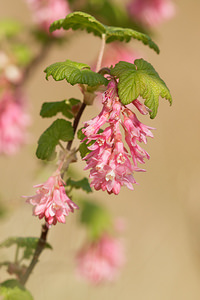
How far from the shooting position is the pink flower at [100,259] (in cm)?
344

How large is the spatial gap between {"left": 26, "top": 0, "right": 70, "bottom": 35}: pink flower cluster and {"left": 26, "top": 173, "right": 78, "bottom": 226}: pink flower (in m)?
1.80

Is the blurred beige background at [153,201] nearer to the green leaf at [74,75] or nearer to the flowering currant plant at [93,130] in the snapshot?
the flowering currant plant at [93,130]

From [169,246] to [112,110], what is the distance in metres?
4.67

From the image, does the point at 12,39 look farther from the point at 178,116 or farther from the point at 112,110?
the point at 178,116

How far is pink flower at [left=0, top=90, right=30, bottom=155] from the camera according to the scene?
3061 mm

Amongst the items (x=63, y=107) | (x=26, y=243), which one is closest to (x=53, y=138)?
(x=63, y=107)

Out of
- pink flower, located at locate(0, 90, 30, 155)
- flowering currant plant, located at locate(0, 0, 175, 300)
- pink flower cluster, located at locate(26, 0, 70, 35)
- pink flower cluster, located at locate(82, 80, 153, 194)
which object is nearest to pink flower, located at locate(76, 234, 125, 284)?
pink flower, located at locate(0, 90, 30, 155)

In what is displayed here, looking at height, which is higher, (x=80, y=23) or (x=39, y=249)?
(x=80, y=23)

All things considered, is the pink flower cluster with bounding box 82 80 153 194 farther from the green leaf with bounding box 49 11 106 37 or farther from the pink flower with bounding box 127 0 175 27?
the pink flower with bounding box 127 0 175 27

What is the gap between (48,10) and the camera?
2904 millimetres

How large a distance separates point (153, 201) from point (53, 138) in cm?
499

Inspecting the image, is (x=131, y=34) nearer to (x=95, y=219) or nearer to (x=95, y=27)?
(x=95, y=27)

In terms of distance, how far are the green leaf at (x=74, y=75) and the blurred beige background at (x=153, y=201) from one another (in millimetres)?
1799

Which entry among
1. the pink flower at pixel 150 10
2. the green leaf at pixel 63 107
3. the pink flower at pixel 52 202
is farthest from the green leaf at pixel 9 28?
the pink flower at pixel 52 202
